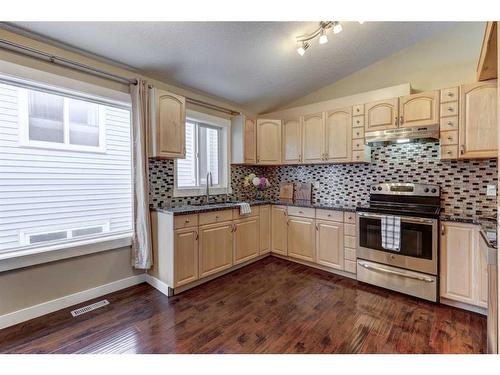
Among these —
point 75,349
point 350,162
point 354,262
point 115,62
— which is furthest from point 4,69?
point 354,262

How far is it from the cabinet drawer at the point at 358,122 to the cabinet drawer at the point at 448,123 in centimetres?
80

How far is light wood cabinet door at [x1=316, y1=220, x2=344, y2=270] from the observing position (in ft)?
10.2

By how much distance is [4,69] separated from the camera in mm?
1937

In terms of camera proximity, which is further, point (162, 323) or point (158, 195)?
point (158, 195)

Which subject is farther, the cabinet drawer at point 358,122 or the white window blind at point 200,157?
the white window blind at point 200,157

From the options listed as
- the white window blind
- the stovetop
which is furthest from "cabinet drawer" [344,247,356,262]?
the white window blind

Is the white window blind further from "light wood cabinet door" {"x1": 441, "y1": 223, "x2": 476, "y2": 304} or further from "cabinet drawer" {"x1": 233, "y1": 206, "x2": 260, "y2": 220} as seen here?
"light wood cabinet door" {"x1": 441, "y1": 223, "x2": 476, "y2": 304}

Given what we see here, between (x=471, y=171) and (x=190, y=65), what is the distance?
3.30 m

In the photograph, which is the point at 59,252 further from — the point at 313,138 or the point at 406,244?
the point at 406,244

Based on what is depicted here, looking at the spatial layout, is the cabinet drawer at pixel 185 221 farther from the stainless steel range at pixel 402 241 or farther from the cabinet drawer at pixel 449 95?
the cabinet drawer at pixel 449 95

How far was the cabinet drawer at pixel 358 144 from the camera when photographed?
3127 millimetres

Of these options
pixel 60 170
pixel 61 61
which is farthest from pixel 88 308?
pixel 61 61

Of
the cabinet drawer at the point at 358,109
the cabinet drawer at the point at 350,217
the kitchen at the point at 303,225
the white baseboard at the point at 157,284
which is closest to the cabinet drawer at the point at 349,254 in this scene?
the kitchen at the point at 303,225
